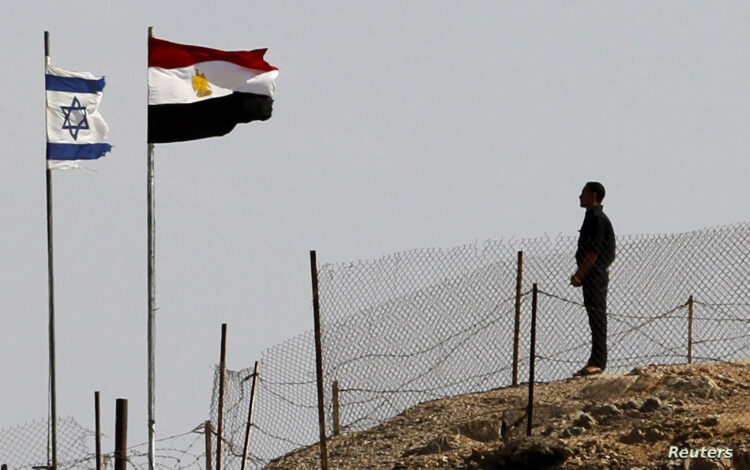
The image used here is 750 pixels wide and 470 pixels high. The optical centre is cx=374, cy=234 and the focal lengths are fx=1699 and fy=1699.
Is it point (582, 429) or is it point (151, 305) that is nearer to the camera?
point (582, 429)

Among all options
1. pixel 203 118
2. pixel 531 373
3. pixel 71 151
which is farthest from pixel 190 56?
pixel 531 373

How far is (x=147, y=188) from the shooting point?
53.6 ft

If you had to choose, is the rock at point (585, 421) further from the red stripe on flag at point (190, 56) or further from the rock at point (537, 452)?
the red stripe on flag at point (190, 56)

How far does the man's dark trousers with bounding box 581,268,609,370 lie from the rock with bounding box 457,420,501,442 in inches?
56.1

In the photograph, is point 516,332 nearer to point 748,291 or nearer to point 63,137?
point 748,291

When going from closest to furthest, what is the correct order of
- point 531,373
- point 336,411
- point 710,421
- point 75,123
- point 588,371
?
1. point 710,421
2. point 531,373
3. point 588,371
4. point 336,411
5. point 75,123

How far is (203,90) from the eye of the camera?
1644 centimetres

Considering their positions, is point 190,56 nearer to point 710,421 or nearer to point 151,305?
point 151,305

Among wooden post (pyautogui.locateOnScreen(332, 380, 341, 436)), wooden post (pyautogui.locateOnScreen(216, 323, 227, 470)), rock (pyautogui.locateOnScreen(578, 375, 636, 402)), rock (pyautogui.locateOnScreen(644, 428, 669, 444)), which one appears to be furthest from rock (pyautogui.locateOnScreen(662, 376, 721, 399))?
wooden post (pyautogui.locateOnScreen(216, 323, 227, 470))

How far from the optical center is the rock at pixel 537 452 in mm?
13164

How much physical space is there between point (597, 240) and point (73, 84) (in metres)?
6.12

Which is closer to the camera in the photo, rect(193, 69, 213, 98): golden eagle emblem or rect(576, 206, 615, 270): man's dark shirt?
rect(576, 206, 615, 270): man's dark shirt

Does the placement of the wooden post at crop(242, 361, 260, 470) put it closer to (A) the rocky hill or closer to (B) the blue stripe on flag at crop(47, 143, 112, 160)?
(A) the rocky hill

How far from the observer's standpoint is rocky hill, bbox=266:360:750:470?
42.8ft
